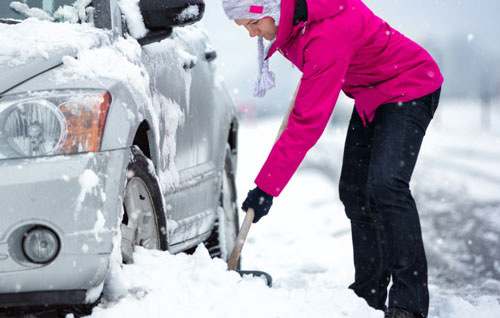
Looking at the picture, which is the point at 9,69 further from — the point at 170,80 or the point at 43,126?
the point at 170,80

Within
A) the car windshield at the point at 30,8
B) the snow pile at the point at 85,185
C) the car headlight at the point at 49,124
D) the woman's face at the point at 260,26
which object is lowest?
the snow pile at the point at 85,185

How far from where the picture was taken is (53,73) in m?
2.61

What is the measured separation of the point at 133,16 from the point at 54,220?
1.23 meters

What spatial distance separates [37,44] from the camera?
2.69 metres

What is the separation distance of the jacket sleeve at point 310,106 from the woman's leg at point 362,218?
1.83 ft

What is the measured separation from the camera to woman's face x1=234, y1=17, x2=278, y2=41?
3.17 metres

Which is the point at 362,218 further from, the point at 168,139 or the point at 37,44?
the point at 37,44

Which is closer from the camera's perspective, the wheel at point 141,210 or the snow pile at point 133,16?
the wheel at point 141,210

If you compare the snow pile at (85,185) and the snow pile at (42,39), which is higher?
the snow pile at (42,39)

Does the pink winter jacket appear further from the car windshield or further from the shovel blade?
the car windshield

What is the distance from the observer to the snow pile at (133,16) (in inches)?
128

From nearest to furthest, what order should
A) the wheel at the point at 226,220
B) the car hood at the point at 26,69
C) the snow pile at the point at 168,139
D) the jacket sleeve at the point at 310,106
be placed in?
1. the car hood at the point at 26,69
2. the jacket sleeve at the point at 310,106
3. the snow pile at the point at 168,139
4. the wheel at the point at 226,220

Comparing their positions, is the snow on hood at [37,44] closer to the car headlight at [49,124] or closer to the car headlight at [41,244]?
the car headlight at [49,124]

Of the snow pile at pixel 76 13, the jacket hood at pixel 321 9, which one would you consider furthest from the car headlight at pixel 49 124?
the jacket hood at pixel 321 9
